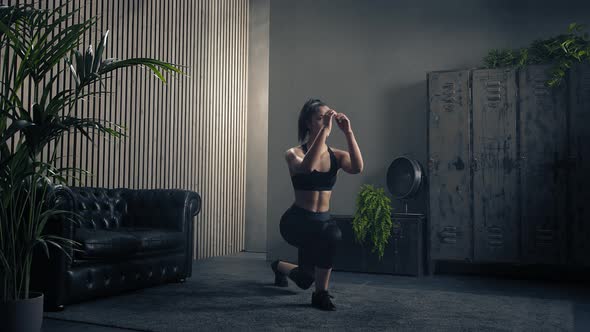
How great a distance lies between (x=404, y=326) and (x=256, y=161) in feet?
17.4

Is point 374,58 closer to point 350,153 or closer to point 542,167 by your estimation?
point 542,167

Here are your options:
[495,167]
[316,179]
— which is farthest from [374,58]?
[316,179]

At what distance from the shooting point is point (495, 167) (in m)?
5.65

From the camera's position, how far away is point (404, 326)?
3518 millimetres

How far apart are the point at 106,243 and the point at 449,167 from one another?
3.51 metres

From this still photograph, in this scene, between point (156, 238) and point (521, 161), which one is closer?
point (156, 238)

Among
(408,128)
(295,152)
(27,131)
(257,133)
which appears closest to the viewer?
(27,131)

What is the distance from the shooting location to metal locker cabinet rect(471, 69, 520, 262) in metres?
5.57

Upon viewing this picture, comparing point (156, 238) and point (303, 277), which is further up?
point (156, 238)

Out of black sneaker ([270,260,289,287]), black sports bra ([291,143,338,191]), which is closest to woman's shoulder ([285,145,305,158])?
black sports bra ([291,143,338,191])

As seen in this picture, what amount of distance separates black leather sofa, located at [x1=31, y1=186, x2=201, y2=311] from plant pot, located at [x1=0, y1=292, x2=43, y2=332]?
1.49 ft

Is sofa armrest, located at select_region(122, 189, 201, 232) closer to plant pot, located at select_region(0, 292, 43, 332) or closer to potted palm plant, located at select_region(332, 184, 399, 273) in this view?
potted palm plant, located at select_region(332, 184, 399, 273)

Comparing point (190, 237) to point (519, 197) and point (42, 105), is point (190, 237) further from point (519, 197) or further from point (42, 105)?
point (519, 197)

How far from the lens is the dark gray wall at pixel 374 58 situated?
619cm
